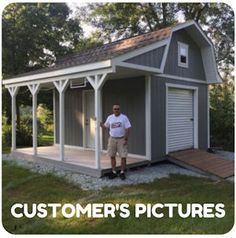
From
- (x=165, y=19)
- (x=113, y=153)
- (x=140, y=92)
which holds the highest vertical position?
(x=165, y=19)

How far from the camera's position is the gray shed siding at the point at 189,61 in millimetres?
9312

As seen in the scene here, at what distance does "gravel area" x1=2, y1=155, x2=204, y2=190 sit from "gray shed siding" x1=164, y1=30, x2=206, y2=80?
114 inches

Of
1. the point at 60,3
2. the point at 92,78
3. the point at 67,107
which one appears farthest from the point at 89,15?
the point at 92,78

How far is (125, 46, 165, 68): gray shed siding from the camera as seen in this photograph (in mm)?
7383

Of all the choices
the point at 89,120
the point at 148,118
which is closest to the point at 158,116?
the point at 148,118

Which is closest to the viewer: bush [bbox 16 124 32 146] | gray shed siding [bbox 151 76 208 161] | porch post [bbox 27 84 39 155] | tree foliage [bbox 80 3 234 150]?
gray shed siding [bbox 151 76 208 161]

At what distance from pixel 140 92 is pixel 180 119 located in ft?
6.62

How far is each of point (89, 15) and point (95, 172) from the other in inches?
612

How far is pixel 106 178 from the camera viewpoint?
276 inches

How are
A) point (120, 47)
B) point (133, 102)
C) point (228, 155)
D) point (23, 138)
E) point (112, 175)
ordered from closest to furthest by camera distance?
point (112, 175)
point (133, 102)
point (120, 47)
point (228, 155)
point (23, 138)

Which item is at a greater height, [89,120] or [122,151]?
[89,120]

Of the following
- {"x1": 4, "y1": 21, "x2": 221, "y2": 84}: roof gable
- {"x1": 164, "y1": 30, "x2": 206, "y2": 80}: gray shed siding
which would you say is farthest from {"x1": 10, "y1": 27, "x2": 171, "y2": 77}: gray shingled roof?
{"x1": 164, "y1": 30, "x2": 206, "y2": 80}: gray shed siding

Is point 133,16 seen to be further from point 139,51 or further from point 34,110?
point 139,51

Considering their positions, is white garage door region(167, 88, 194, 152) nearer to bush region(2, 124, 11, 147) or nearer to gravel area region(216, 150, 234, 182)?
gravel area region(216, 150, 234, 182)
